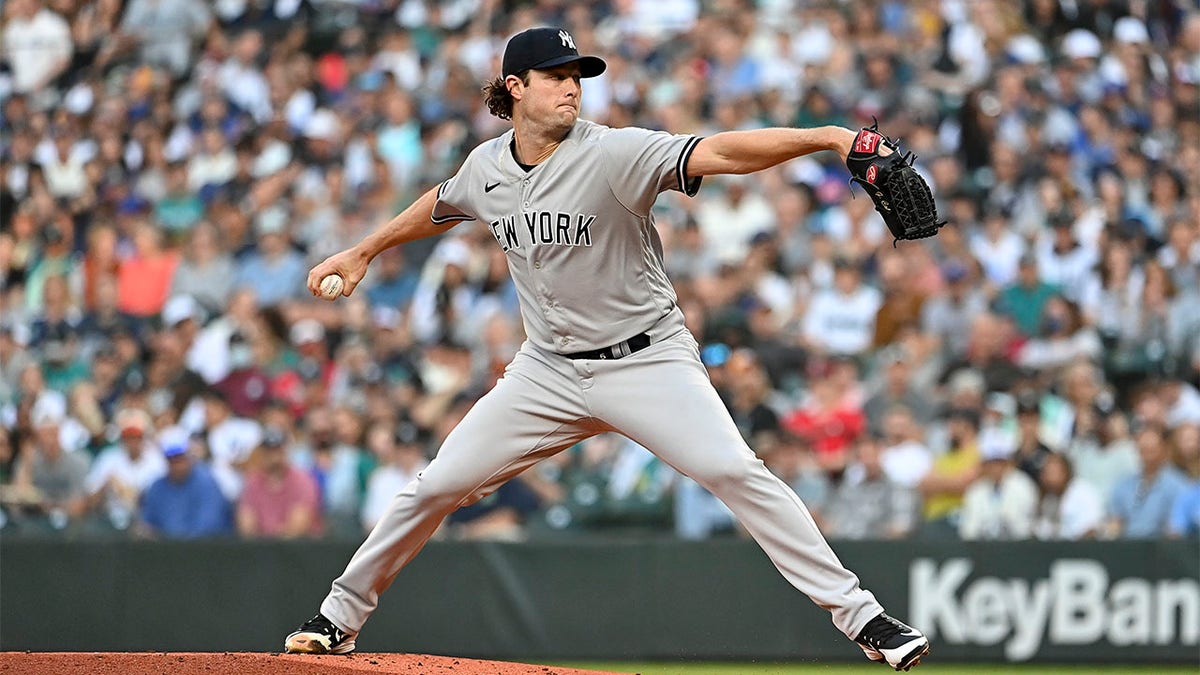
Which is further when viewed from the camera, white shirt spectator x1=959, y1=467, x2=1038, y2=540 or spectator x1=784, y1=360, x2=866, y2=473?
spectator x1=784, y1=360, x2=866, y2=473

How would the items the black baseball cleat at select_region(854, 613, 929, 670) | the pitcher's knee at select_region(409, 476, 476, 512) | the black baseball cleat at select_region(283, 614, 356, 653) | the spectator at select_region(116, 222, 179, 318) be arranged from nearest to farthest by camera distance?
the black baseball cleat at select_region(854, 613, 929, 670) → the pitcher's knee at select_region(409, 476, 476, 512) → the black baseball cleat at select_region(283, 614, 356, 653) → the spectator at select_region(116, 222, 179, 318)

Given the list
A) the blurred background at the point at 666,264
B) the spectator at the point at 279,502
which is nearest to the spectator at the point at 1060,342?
the blurred background at the point at 666,264

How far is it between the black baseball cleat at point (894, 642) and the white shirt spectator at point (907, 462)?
5.14 meters

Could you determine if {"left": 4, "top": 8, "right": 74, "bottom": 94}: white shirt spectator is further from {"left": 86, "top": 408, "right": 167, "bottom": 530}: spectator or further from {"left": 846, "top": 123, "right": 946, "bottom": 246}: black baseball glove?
{"left": 846, "top": 123, "right": 946, "bottom": 246}: black baseball glove

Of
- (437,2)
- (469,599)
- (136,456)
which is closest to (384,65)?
(437,2)

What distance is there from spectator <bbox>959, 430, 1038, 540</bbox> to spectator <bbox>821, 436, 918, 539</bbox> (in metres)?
0.36

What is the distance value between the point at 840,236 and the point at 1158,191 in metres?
2.34

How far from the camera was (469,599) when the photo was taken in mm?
11062

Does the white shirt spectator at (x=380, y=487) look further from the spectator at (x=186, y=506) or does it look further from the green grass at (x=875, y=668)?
the green grass at (x=875, y=668)

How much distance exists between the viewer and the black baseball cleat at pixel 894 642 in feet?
18.8

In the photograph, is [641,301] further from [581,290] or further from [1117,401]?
[1117,401]

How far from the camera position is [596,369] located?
6.01 m

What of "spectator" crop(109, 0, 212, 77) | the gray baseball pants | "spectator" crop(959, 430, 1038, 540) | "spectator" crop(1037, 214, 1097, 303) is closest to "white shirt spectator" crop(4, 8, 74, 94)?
"spectator" crop(109, 0, 212, 77)

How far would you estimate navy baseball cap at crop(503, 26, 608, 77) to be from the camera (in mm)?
5832
